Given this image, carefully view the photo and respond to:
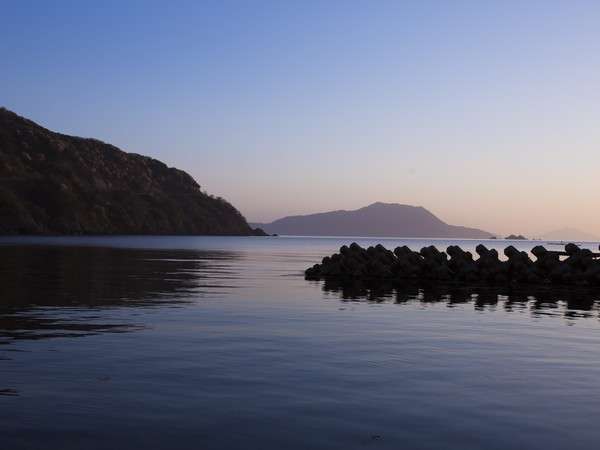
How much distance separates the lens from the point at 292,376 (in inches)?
435

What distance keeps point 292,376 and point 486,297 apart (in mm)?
17987

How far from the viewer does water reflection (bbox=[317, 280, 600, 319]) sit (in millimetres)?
23516

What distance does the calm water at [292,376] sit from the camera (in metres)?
7.79

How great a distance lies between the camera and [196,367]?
1159 centimetres

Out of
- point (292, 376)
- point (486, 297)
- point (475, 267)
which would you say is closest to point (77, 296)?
point (292, 376)

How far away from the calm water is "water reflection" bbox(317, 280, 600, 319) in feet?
3.07

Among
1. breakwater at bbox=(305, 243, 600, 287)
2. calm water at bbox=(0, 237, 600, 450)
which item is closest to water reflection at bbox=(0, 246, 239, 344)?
calm water at bbox=(0, 237, 600, 450)

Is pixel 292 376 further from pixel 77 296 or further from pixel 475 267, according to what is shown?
pixel 475 267

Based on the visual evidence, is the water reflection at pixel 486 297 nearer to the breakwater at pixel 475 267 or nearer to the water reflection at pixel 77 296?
the breakwater at pixel 475 267

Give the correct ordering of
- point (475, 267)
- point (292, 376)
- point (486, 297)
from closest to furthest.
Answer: point (292, 376) → point (486, 297) → point (475, 267)

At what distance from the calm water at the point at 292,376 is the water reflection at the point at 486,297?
3.07 feet

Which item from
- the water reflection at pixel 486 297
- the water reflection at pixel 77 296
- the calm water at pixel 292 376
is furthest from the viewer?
the water reflection at pixel 486 297

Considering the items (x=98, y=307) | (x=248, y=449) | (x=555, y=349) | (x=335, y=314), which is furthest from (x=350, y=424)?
(x=98, y=307)

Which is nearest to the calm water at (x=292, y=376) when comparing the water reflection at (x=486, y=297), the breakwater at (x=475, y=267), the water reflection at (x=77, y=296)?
the water reflection at (x=77, y=296)
